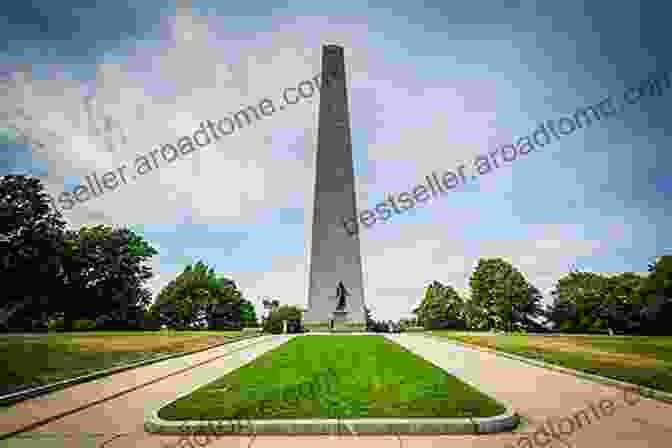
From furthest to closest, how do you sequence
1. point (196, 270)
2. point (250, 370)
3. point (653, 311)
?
point (196, 270) < point (653, 311) < point (250, 370)

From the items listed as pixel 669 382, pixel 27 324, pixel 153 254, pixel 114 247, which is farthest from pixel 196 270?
pixel 669 382

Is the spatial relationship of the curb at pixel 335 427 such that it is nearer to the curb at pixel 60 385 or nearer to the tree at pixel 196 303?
the curb at pixel 60 385

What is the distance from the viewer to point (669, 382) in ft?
25.7

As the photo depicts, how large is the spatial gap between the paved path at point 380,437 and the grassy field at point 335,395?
1.60 feet

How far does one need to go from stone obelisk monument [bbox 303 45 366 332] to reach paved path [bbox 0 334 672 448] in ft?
86.2

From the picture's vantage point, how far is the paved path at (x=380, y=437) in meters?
4.70

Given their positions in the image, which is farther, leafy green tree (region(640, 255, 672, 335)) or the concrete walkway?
leafy green tree (region(640, 255, 672, 335))

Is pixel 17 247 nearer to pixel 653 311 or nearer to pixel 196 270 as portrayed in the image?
pixel 196 270

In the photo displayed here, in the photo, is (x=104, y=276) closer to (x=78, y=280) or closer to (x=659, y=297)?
(x=78, y=280)

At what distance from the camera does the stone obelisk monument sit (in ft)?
116

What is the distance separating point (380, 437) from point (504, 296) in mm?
43686

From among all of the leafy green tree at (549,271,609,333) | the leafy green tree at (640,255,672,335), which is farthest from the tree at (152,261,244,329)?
the leafy green tree at (640,255,672,335)

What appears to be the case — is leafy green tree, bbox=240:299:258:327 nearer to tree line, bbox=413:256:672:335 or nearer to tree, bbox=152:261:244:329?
tree, bbox=152:261:244:329

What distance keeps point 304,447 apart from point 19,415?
4.45 m
